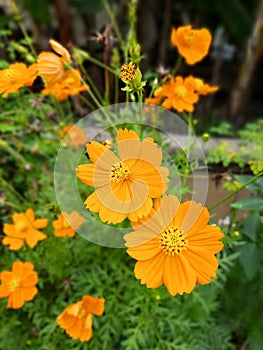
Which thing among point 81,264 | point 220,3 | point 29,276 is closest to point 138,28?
point 220,3

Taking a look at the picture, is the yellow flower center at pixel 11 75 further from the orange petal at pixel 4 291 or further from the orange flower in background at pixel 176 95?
the orange petal at pixel 4 291

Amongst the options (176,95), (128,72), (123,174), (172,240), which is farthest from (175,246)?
(176,95)

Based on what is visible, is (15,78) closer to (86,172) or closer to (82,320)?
(86,172)

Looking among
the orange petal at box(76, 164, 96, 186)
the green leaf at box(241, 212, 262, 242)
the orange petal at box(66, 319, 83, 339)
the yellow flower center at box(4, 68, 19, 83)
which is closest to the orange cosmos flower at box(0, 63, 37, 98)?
the yellow flower center at box(4, 68, 19, 83)

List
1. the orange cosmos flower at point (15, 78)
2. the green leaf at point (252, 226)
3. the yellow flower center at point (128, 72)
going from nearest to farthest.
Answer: the yellow flower center at point (128, 72), the orange cosmos flower at point (15, 78), the green leaf at point (252, 226)

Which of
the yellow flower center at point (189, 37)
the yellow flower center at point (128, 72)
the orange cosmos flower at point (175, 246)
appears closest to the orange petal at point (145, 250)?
the orange cosmos flower at point (175, 246)

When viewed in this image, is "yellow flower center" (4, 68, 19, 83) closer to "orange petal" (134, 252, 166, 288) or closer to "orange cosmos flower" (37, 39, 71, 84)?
"orange cosmos flower" (37, 39, 71, 84)
